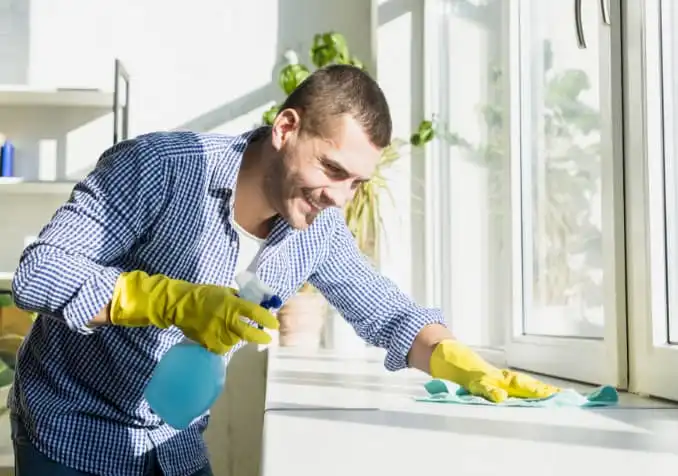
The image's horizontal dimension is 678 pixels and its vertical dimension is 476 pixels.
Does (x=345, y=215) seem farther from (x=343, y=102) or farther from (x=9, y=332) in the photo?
(x=343, y=102)

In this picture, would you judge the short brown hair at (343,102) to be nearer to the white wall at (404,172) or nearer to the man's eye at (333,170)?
the man's eye at (333,170)

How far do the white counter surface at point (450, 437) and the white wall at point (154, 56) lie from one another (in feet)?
5.48

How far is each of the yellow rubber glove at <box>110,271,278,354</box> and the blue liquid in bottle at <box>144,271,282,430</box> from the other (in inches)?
0.7

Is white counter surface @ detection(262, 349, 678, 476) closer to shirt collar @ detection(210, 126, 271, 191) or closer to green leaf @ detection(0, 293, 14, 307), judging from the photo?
shirt collar @ detection(210, 126, 271, 191)

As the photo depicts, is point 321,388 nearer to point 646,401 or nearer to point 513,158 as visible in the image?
point 646,401

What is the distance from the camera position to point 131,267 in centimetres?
139

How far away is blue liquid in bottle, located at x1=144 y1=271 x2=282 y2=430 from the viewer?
3.79ft

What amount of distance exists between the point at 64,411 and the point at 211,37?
197 centimetres

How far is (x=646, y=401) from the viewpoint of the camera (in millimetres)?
1466

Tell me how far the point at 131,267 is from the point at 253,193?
0.74 feet

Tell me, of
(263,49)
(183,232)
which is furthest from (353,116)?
(263,49)

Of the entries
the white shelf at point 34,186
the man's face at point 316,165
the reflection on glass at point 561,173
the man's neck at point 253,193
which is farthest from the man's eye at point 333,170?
the white shelf at point 34,186

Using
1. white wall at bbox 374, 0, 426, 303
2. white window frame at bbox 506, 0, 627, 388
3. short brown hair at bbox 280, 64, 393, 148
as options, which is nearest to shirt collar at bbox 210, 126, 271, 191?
short brown hair at bbox 280, 64, 393, 148

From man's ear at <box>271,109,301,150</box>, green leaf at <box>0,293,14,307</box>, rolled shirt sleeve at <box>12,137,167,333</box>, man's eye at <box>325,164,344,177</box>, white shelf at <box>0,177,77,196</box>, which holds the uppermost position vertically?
white shelf at <box>0,177,77,196</box>
